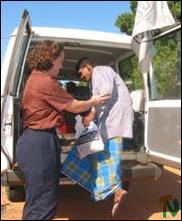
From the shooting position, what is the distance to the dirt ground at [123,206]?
5.75m

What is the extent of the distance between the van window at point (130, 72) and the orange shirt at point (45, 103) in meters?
3.43

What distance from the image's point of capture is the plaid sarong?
4.54 m

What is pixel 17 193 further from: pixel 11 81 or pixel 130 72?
pixel 130 72

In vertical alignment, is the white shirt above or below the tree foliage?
below

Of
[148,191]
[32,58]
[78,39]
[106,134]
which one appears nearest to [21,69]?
[78,39]

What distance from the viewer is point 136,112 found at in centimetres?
612

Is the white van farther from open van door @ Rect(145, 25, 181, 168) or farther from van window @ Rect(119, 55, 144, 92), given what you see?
van window @ Rect(119, 55, 144, 92)

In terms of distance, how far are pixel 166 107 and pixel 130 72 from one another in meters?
2.10

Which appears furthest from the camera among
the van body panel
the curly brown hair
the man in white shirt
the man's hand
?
the van body panel

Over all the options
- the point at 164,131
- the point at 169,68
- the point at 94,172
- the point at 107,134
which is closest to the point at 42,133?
the point at 94,172

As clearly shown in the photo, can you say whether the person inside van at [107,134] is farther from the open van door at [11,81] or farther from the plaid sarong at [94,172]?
the open van door at [11,81]

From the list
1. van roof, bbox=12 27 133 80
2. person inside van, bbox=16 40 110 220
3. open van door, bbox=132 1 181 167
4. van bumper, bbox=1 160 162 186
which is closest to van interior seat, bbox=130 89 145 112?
open van door, bbox=132 1 181 167

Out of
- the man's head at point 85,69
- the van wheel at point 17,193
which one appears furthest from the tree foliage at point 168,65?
the van wheel at point 17,193

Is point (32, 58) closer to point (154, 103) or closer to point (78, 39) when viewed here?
point (78, 39)
